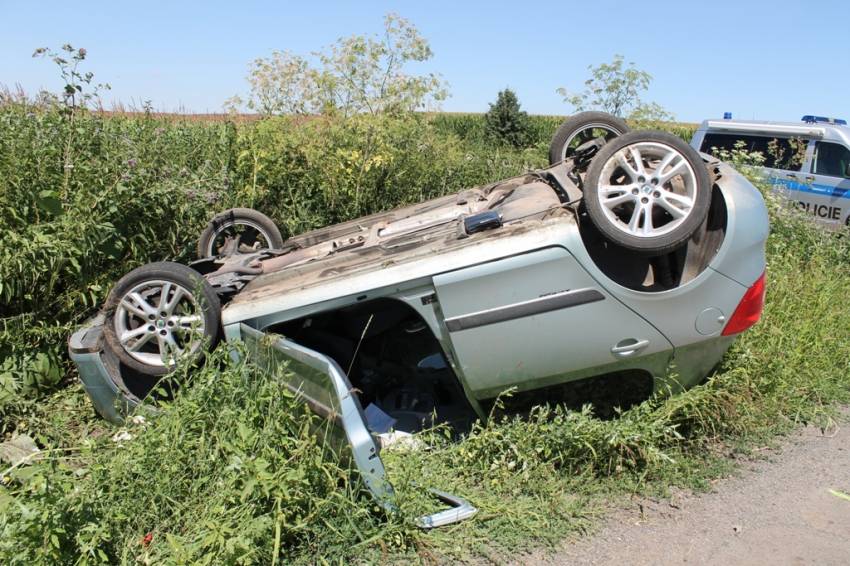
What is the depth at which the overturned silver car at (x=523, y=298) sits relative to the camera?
3.60 m

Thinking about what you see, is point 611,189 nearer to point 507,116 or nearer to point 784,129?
point 784,129

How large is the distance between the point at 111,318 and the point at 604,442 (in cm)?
289

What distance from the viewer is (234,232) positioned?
6.02 metres

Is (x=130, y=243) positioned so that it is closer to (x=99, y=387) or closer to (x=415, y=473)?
(x=99, y=387)

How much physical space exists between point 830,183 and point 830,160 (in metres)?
0.52

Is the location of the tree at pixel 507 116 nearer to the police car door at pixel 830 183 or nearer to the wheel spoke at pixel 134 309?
the police car door at pixel 830 183

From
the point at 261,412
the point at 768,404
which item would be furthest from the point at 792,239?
the point at 261,412

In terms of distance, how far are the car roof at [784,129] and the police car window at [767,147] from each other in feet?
0.38

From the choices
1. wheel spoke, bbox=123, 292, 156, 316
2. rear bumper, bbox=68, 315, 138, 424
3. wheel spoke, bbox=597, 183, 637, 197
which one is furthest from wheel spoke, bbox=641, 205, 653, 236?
rear bumper, bbox=68, 315, 138, 424

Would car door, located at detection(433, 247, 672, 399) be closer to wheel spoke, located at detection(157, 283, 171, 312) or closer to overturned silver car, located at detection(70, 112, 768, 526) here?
overturned silver car, located at detection(70, 112, 768, 526)

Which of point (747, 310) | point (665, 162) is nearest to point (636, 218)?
point (665, 162)

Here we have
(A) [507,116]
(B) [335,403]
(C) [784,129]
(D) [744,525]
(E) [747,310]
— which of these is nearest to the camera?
(B) [335,403]

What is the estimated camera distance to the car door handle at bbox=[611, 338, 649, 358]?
372cm

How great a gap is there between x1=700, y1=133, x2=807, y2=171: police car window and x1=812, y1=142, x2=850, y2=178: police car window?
0.78 ft
